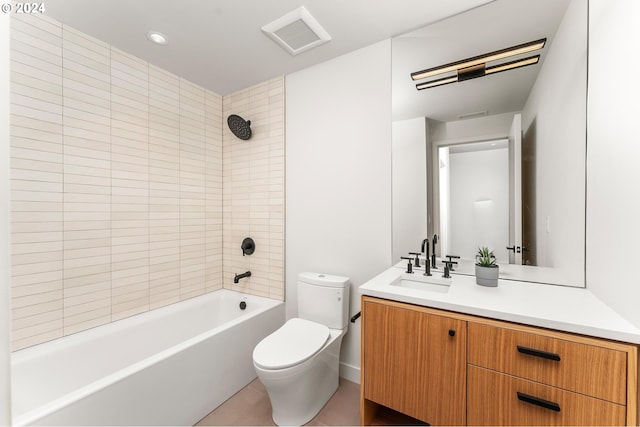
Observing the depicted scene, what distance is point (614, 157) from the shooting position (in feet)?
3.40

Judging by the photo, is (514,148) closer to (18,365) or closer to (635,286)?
(635,286)

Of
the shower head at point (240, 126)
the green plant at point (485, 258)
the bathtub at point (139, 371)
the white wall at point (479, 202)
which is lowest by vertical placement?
the bathtub at point (139, 371)

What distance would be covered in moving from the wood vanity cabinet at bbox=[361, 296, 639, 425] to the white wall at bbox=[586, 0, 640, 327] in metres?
0.23

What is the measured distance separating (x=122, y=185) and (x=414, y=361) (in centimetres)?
226

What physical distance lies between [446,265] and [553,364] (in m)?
0.69

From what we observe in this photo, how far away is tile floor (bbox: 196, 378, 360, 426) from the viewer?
5.20ft

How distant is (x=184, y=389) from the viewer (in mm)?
1530

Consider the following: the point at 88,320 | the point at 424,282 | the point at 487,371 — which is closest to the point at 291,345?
the point at 424,282

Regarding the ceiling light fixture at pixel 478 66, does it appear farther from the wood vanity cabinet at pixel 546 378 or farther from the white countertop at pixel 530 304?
the wood vanity cabinet at pixel 546 378

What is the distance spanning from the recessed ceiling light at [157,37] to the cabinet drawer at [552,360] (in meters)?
2.52

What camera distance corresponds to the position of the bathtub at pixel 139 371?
123 centimetres

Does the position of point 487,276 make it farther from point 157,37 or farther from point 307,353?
point 157,37

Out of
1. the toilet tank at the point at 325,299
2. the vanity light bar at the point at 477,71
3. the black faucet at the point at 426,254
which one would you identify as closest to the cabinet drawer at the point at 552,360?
the black faucet at the point at 426,254

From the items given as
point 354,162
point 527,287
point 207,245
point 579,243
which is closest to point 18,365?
point 207,245
